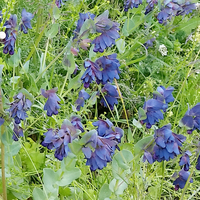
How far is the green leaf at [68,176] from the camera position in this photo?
0.79 meters

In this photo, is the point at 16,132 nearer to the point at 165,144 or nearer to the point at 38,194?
the point at 38,194

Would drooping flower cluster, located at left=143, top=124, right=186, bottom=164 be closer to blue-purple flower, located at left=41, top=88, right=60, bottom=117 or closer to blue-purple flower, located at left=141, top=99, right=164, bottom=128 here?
blue-purple flower, located at left=141, top=99, right=164, bottom=128

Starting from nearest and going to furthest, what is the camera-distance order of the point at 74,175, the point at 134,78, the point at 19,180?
1. the point at 74,175
2. the point at 19,180
3. the point at 134,78

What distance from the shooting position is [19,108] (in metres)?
0.70

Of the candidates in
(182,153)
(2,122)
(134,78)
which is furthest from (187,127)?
(134,78)

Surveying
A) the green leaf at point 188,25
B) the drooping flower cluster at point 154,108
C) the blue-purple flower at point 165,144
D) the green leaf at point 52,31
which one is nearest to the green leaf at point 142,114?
the drooping flower cluster at point 154,108

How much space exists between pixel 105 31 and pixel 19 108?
33 cm

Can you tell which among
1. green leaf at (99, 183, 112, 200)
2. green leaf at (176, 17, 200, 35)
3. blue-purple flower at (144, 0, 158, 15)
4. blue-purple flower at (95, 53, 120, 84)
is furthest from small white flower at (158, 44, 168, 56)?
green leaf at (99, 183, 112, 200)

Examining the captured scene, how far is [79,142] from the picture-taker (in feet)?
2.25

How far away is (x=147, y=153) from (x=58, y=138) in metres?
0.21

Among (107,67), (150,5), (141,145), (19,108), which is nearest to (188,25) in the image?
(150,5)

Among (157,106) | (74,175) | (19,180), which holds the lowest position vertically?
(19,180)

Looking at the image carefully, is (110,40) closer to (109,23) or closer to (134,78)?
(109,23)

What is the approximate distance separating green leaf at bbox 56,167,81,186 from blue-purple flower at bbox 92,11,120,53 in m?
0.34
